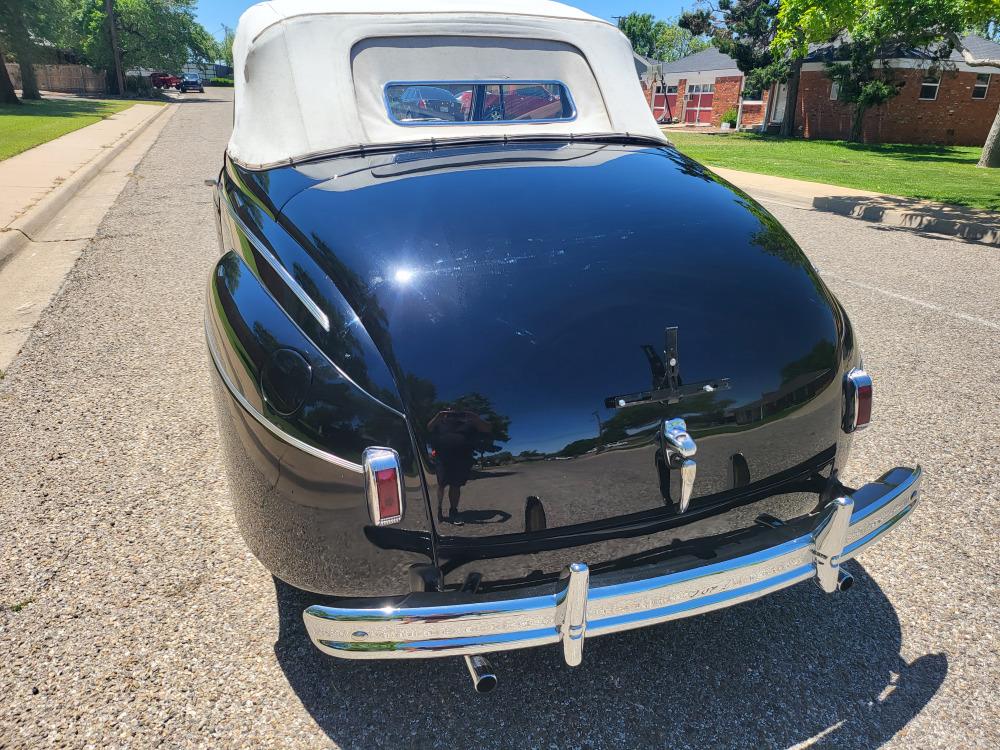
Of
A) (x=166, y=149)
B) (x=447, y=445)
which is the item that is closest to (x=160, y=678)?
(x=447, y=445)

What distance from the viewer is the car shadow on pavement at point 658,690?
6.13 feet

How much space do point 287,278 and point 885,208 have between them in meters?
9.90

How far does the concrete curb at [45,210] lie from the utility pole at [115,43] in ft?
112

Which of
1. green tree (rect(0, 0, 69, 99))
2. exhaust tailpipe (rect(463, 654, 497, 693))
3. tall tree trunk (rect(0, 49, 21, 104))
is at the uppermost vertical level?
green tree (rect(0, 0, 69, 99))

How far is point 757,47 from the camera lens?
27.8 meters

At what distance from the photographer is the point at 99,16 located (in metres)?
41.9

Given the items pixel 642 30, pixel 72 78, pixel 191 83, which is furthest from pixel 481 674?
pixel 642 30

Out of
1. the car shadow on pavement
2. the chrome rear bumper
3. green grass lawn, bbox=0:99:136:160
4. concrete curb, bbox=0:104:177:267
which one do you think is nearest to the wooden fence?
green grass lawn, bbox=0:99:136:160

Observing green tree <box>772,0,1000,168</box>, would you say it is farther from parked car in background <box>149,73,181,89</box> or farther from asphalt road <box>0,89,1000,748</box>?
parked car in background <box>149,73,181,89</box>

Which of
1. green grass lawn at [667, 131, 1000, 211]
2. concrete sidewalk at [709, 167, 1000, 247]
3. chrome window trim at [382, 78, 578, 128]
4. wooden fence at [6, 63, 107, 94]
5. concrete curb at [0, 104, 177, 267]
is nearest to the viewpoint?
chrome window trim at [382, 78, 578, 128]

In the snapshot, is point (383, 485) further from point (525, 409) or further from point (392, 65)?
point (392, 65)

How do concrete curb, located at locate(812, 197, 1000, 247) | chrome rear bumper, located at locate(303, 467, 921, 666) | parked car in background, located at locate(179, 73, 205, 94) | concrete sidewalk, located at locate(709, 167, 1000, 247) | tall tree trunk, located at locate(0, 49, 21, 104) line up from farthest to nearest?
1. parked car in background, located at locate(179, 73, 205, 94)
2. tall tree trunk, located at locate(0, 49, 21, 104)
3. concrete sidewalk, located at locate(709, 167, 1000, 247)
4. concrete curb, located at locate(812, 197, 1000, 247)
5. chrome rear bumper, located at locate(303, 467, 921, 666)

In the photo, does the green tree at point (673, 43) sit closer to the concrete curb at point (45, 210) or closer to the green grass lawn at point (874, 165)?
the green grass lawn at point (874, 165)

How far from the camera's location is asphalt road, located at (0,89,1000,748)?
6.15ft
